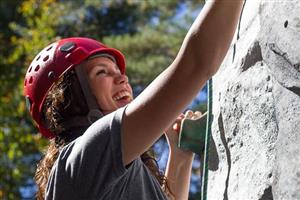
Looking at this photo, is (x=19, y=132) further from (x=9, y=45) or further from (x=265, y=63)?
(x=265, y=63)

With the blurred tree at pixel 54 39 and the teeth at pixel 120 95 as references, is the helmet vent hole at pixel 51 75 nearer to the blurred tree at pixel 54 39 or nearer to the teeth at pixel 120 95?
the teeth at pixel 120 95

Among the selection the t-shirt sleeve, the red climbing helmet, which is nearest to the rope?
the t-shirt sleeve

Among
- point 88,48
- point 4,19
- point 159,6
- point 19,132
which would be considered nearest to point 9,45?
point 4,19

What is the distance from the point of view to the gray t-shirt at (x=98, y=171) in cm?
208

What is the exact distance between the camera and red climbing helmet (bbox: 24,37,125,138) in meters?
2.74

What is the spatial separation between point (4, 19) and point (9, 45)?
6.52 feet

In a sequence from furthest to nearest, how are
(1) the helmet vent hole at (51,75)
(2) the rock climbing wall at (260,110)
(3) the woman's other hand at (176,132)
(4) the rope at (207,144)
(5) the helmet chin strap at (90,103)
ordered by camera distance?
(3) the woman's other hand at (176,132) → (1) the helmet vent hole at (51,75) → (5) the helmet chin strap at (90,103) → (4) the rope at (207,144) → (2) the rock climbing wall at (260,110)

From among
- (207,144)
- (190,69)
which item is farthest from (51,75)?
(190,69)

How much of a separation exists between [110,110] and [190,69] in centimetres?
67

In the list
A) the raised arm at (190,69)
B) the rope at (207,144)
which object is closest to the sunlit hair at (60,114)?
the rope at (207,144)

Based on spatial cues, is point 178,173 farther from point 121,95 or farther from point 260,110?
point 260,110

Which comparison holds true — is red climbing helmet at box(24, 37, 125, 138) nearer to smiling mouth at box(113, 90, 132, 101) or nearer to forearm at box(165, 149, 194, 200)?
smiling mouth at box(113, 90, 132, 101)

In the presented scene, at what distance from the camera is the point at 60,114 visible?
261 centimetres

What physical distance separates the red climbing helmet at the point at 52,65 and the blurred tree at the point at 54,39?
5.41m
